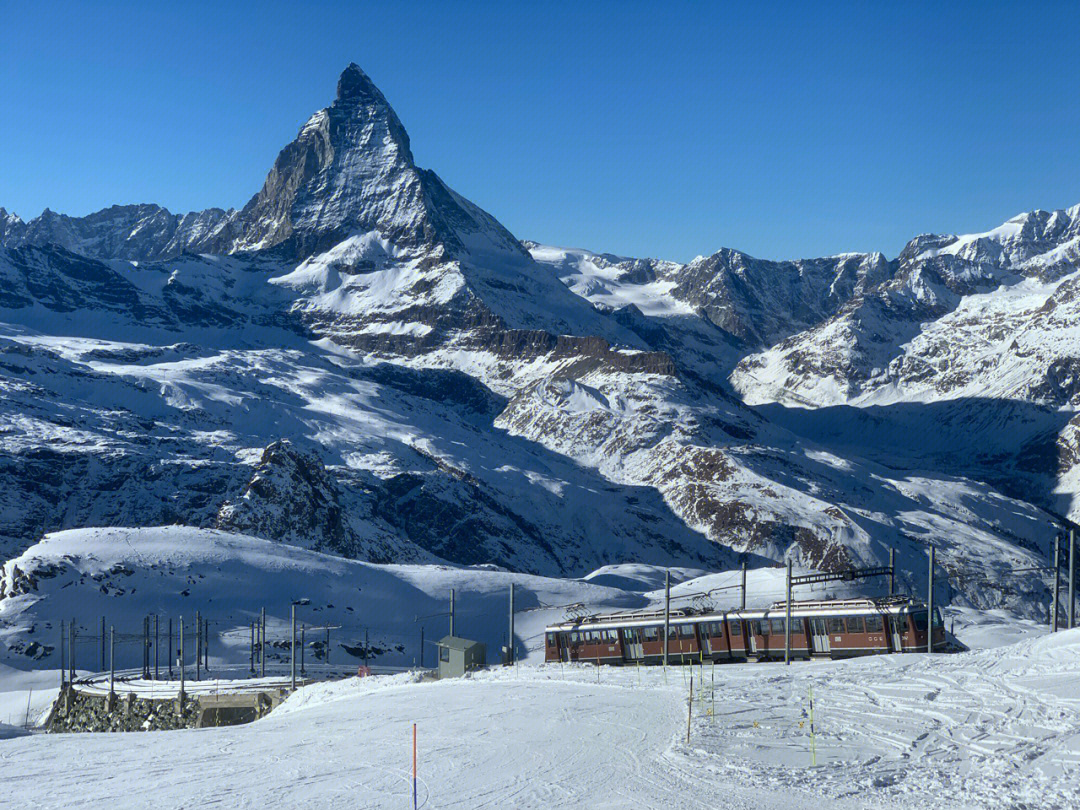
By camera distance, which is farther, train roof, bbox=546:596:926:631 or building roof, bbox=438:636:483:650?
building roof, bbox=438:636:483:650

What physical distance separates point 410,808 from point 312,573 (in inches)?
4649

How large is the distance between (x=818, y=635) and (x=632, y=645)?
1502 centimetres

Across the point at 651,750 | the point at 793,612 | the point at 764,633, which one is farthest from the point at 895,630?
the point at 651,750

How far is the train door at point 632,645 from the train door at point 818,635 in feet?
45.0

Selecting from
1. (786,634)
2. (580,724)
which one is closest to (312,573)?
(786,634)

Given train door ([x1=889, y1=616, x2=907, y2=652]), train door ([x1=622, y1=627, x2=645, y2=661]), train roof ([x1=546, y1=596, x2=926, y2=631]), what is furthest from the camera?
train door ([x1=622, y1=627, x2=645, y2=661])

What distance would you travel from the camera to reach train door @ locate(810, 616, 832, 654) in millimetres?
74125

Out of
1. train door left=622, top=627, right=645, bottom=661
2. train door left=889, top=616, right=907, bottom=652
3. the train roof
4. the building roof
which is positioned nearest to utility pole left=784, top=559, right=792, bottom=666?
the train roof

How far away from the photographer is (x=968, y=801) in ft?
104

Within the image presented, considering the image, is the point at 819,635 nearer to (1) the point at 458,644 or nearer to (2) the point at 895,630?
(2) the point at 895,630

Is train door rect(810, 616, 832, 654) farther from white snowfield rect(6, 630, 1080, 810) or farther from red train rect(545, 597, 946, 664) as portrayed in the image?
white snowfield rect(6, 630, 1080, 810)

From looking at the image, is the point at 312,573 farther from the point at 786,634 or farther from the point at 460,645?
the point at 786,634

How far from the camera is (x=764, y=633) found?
251ft

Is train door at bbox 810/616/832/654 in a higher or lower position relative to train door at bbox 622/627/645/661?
higher
